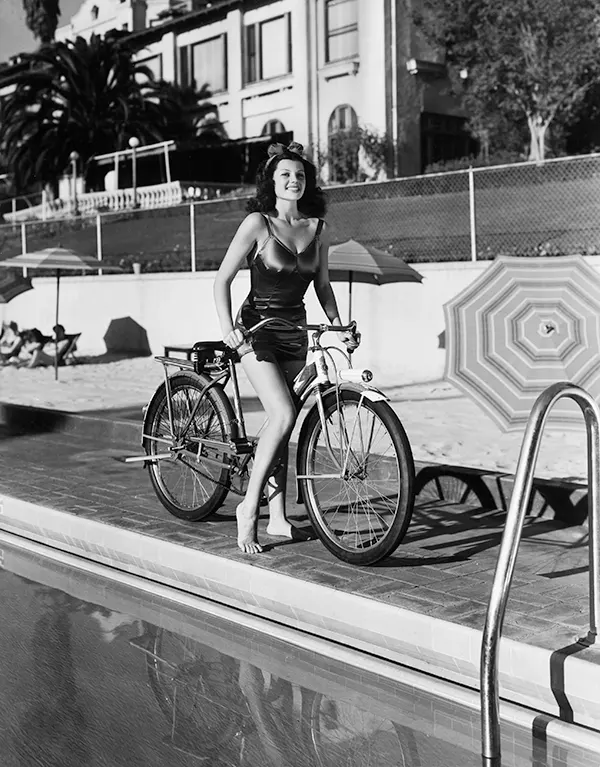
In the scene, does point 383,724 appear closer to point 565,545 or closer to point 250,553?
point 250,553

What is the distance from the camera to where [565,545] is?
5.61 m

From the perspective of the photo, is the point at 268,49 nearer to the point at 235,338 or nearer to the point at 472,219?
the point at 472,219

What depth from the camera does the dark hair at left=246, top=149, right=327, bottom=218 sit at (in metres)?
5.40

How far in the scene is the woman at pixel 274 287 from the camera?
5254 mm

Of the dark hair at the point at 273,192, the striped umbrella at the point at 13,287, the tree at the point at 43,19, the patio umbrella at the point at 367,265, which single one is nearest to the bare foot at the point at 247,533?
the dark hair at the point at 273,192

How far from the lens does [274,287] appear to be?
5.32 meters

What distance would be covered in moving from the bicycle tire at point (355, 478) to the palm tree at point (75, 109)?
97.4 feet

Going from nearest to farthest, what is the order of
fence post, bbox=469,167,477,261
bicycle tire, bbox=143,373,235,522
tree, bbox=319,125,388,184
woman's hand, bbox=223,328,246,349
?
woman's hand, bbox=223,328,246,349
bicycle tire, bbox=143,373,235,522
fence post, bbox=469,167,477,261
tree, bbox=319,125,388,184

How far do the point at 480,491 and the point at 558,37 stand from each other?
21471mm

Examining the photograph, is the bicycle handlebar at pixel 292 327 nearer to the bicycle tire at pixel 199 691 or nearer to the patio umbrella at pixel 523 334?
the patio umbrella at pixel 523 334

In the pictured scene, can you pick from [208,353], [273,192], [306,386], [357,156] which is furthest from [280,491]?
[357,156]

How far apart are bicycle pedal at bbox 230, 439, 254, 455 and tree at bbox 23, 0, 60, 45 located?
113 ft

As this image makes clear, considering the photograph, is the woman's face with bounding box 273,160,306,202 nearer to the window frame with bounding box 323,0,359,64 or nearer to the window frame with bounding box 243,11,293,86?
the window frame with bounding box 323,0,359,64

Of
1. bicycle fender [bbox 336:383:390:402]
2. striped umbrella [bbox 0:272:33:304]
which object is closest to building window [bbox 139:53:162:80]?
striped umbrella [bbox 0:272:33:304]
